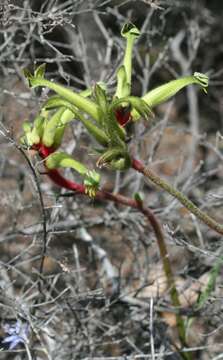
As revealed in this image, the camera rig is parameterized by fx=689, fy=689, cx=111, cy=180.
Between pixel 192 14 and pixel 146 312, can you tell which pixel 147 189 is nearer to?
pixel 192 14

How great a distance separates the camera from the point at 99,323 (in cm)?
289

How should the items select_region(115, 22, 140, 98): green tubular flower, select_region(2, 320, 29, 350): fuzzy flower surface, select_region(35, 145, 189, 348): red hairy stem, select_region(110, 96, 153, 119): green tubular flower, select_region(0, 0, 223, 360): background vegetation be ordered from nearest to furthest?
select_region(110, 96, 153, 119): green tubular flower, select_region(115, 22, 140, 98): green tubular flower, select_region(35, 145, 189, 348): red hairy stem, select_region(2, 320, 29, 350): fuzzy flower surface, select_region(0, 0, 223, 360): background vegetation

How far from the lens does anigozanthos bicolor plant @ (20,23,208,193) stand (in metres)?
1.98

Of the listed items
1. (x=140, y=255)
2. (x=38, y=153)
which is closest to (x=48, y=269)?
(x=140, y=255)

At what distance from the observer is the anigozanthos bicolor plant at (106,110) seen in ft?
6.48

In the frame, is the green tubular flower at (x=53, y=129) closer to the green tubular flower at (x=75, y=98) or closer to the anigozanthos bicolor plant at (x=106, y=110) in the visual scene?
the anigozanthos bicolor plant at (x=106, y=110)

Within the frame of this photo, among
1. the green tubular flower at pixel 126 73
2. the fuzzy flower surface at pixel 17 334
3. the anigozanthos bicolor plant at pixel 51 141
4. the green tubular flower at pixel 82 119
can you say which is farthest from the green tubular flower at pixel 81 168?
the fuzzy flower surface at pixel 17 334

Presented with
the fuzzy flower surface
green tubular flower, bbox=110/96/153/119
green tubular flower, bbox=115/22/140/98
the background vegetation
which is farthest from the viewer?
the background vegetation

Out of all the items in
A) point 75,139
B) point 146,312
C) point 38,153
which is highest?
point 38,153

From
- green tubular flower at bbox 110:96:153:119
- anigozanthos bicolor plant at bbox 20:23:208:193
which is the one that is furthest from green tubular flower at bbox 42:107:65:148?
green tubular flower at bbox 110:96:153:119

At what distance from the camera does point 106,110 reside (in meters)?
1.98

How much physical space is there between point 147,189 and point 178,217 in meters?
1.32

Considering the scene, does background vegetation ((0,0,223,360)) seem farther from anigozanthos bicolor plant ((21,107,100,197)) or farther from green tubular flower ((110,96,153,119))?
green tubular flower ((110,96,153,119))

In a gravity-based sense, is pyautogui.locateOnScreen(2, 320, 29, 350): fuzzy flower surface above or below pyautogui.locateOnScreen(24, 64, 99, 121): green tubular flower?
below
